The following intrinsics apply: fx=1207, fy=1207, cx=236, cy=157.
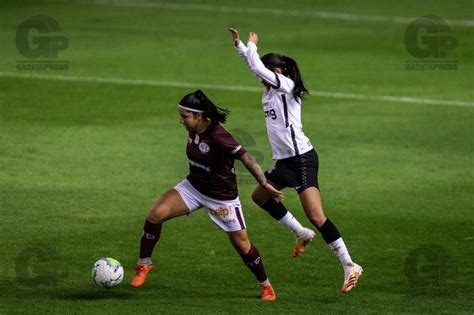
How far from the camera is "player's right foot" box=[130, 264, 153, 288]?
1406 cm

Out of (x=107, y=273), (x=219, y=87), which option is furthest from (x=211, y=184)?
(x=219, y=87)

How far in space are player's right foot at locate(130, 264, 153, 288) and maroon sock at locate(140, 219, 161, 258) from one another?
0.47 feet

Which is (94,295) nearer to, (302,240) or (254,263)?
(254,263)

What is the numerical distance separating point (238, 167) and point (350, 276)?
25.7ft

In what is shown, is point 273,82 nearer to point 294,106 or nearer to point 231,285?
point 294,106

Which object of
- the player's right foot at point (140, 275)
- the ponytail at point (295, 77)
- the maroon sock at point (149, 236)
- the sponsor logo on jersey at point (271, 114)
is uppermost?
the ponytail at point (295, 77)

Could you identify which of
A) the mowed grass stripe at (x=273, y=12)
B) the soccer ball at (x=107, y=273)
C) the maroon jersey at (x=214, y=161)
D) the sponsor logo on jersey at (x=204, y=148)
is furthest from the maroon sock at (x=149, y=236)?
the mowed grass stripe at (x=273, y=12)

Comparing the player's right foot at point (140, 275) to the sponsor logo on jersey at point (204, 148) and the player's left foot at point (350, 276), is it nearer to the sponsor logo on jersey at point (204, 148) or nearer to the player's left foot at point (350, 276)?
the sponsor logo on jersey at point (204, 148)

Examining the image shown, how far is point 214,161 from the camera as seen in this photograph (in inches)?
532

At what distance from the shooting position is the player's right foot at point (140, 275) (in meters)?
14.1

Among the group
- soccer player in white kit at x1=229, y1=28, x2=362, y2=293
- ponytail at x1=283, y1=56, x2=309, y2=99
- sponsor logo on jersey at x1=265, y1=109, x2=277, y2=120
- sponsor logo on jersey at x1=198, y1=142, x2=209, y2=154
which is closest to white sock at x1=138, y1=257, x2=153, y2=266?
sponsor logo on jersey at x1=198, y1=142, x2=209, y2=154

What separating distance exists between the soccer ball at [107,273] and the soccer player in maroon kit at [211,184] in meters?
0.45

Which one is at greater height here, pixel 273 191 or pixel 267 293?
pixel 273 191

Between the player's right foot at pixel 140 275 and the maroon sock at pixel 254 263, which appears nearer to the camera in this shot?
the maroon sock at pixel 254 263
